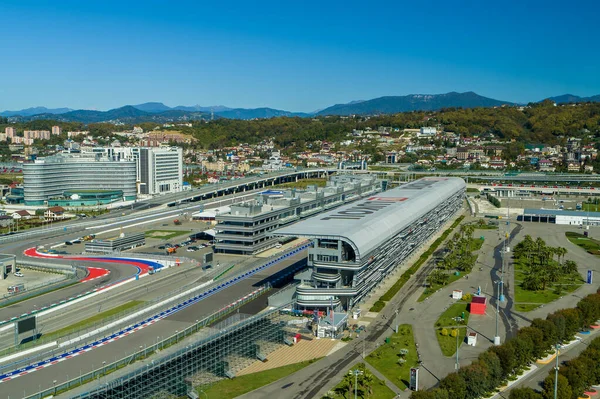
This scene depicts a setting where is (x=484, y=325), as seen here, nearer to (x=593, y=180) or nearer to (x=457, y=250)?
(x=457, y=250)

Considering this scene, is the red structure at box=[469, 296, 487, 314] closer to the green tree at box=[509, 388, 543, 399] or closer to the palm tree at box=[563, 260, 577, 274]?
the green tree at box=[509, 388, 543, 399]

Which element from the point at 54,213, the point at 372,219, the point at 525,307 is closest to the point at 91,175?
the point at 54,213

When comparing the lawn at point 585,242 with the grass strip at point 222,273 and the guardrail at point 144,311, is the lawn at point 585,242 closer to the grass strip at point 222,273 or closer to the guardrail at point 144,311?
the guardrail at point 144,311

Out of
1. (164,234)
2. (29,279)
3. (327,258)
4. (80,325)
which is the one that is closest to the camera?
(80,325)

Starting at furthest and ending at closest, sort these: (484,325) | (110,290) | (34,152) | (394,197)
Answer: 1. (34,152)
2. (394,197)
3. (110,290)
4. (484,325)

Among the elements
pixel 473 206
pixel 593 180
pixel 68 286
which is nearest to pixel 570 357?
pixel 68 286

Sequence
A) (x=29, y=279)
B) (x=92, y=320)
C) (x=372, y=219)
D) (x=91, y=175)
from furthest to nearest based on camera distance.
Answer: (x=91, y=175) < (x=29, y=279) < (x=372, y=219) < (x=92, y=320)

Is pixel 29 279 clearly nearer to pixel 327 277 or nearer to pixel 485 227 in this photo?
pixel 327 277
